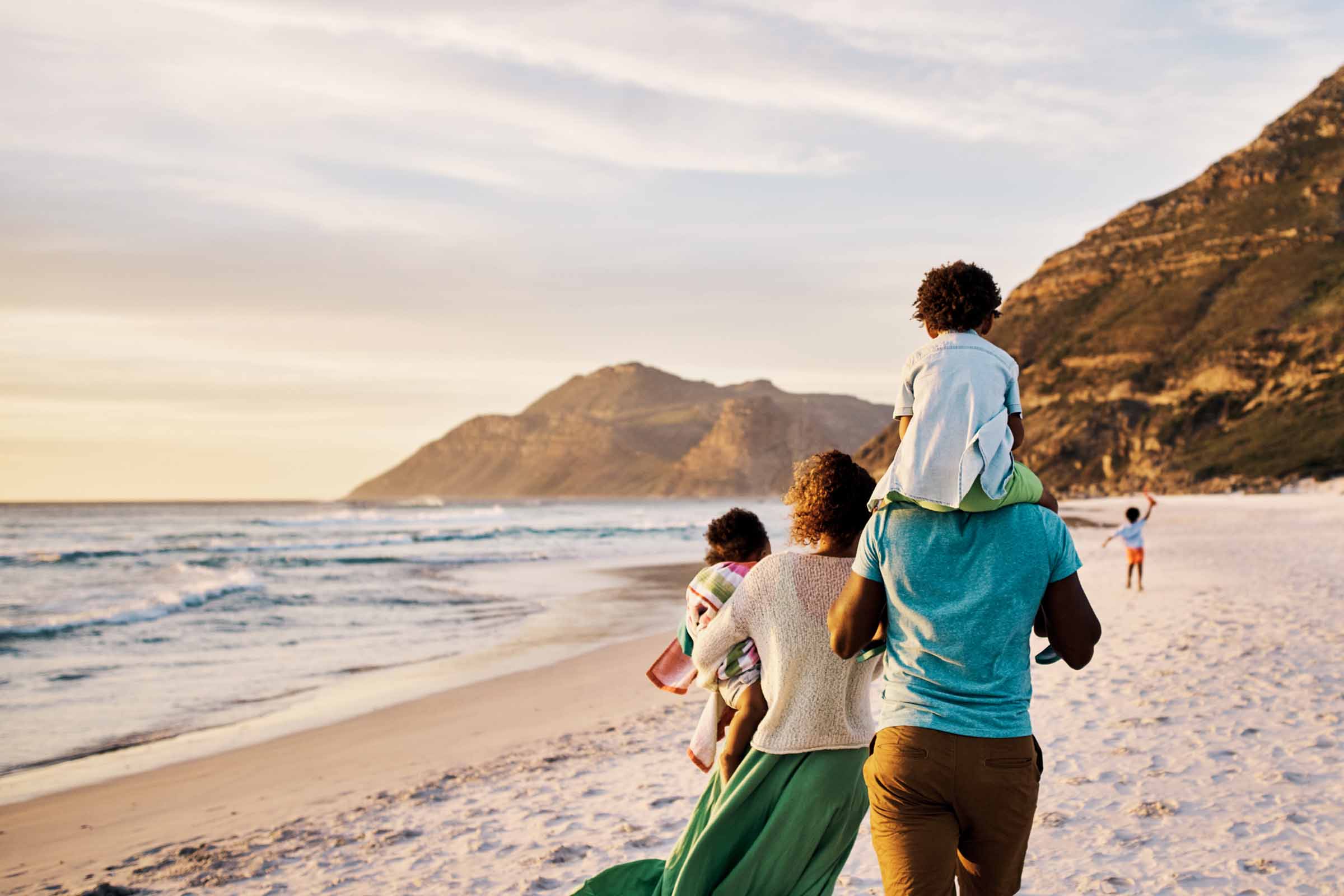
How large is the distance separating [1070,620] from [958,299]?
738mm

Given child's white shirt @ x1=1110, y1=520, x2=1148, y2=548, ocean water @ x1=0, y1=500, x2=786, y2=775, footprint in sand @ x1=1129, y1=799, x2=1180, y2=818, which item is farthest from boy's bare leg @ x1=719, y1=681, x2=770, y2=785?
child's white shirt @ x1=1110, y1=520, x2=1148, y2=548

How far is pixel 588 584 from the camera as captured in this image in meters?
23.1

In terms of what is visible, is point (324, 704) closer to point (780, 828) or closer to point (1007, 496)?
point (780, 828)

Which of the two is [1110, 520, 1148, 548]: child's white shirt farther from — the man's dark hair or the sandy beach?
the man's dark hair

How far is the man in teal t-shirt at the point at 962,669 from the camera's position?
214 centimetres

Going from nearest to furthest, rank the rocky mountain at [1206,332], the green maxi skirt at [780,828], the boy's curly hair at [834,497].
→ the boy's curly hair at [834,497] → the green maxi skirt at [780,828] → the rocky mountain at [1206,332]

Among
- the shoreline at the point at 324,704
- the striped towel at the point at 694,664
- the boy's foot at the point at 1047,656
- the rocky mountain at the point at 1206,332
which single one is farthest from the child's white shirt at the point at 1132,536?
the rocky mountain at the point at 1206,332

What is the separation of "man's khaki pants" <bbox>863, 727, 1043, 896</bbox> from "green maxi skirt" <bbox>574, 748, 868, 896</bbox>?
1.49 feet

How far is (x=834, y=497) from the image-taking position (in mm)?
2619

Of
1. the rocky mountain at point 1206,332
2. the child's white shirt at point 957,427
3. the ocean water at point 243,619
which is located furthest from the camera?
the rocky mountain at point 1206,332

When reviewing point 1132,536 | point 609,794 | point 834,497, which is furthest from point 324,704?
point 1132,536

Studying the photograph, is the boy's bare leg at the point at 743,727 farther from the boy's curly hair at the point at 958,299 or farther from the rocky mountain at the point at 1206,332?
the rocky mountain at the point at 1206,332

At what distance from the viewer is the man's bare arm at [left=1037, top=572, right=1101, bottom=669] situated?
2.19 meters

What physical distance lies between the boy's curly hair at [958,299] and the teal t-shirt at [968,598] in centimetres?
43
